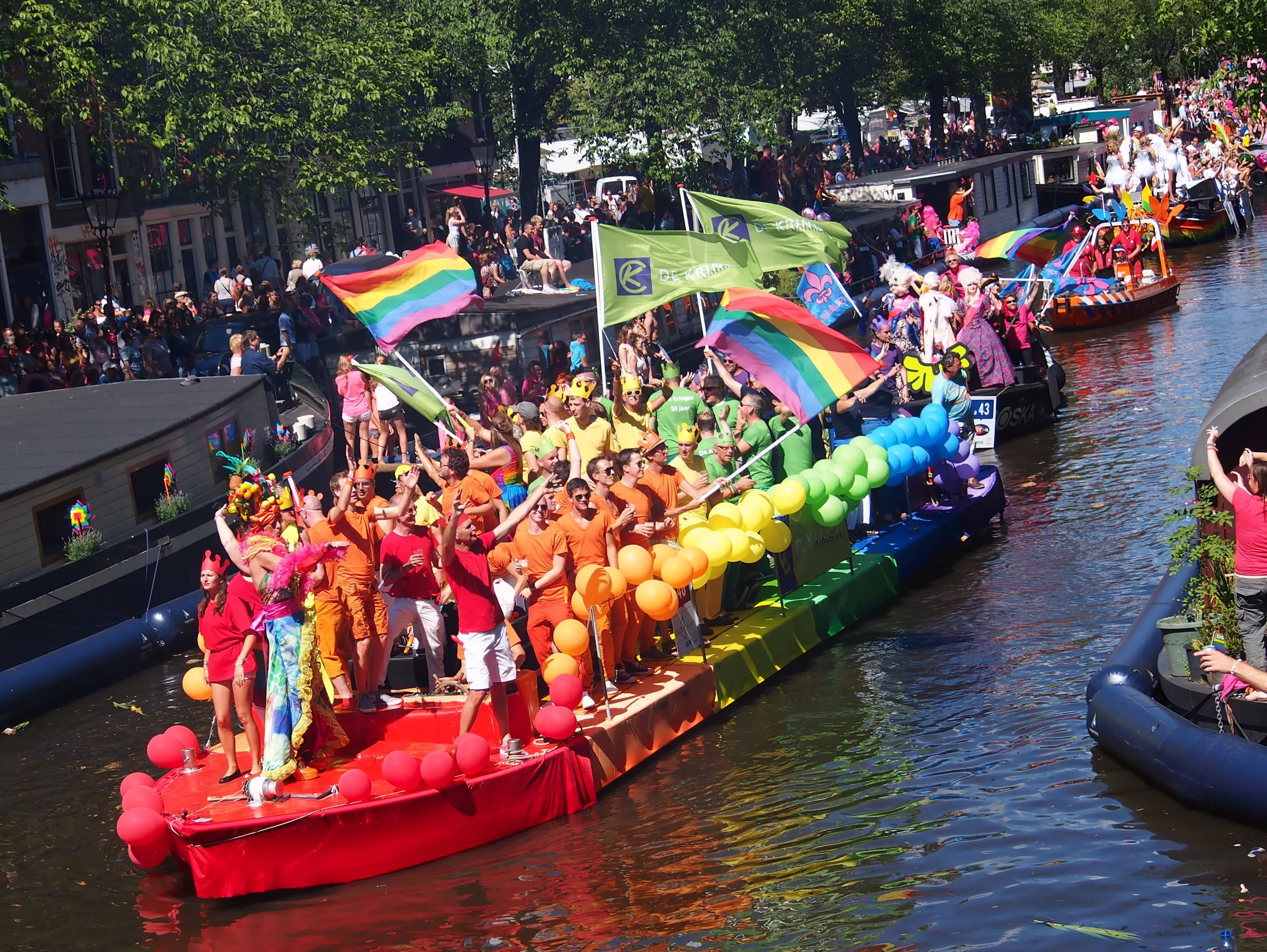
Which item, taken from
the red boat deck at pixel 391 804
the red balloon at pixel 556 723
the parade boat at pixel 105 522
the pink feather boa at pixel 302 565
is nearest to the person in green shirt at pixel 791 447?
the red boat deck at pixel 391 804

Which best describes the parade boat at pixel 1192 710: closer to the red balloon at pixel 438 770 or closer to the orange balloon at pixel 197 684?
the red balloon at pixel 438 770

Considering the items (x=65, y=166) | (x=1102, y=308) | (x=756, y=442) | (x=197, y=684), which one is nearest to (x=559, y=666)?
(x=197, y=684)

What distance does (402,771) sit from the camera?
994 cm

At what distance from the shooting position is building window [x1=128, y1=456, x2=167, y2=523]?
56.1 feet

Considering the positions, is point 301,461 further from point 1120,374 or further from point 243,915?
point 1120,374

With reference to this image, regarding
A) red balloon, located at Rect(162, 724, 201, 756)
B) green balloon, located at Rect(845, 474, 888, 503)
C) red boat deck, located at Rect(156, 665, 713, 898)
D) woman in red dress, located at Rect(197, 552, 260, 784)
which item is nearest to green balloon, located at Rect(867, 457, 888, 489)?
green balloon, located at Rect(845, 474, 888, 503)

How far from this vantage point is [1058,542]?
16562 mm

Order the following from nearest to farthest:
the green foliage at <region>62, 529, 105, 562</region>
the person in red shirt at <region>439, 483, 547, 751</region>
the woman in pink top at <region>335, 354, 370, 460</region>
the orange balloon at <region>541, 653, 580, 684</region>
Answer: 1. the person in red shirt at <region>439, 483, 547, 751</region>
2. the orange balloon at <region>541, 653, 580, 684</region>
3. the green foliage at <region>62, 529, 105, 562</region>
4. the woman in pink top at <region>335, 354, 370, 460</region>

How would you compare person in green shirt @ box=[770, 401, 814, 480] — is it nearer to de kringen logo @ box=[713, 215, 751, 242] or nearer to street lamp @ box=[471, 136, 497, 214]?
de kringen logo @ box=[713, 215, 751, 242]

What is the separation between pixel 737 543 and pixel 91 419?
8.91 meters

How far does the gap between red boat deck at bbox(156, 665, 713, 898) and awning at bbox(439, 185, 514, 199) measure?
39358 millimetres

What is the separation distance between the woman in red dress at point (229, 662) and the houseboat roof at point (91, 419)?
18.3 ft

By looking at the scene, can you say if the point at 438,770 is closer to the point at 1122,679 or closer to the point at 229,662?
the point at 229,662

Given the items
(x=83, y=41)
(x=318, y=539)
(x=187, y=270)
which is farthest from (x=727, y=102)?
(x=318, y=539)
